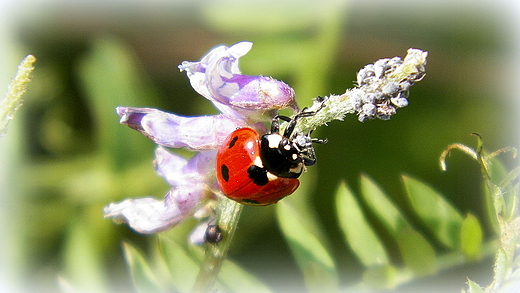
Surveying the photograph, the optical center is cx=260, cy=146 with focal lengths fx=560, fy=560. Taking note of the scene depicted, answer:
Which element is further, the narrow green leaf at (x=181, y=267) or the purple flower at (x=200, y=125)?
the narrow green leaf at (x=181, y=267)

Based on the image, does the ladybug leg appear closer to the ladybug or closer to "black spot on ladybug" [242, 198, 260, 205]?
the ladybug

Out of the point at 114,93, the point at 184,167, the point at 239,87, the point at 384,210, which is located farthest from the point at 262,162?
the point at 114,93

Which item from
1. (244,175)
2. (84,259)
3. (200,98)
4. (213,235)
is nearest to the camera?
Result: (213,235)

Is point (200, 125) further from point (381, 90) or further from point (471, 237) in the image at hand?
point (471, 237)

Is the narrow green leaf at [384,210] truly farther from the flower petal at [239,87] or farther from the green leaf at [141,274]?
the green leaf at [141,274]

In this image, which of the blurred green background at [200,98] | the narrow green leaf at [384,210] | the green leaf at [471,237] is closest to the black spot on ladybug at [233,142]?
the narrow green leaf at [384,210]

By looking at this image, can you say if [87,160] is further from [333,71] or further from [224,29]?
[333,71]
